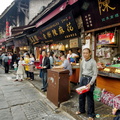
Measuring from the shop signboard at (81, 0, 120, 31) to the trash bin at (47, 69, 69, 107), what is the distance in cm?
302

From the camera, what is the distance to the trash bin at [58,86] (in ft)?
14.0

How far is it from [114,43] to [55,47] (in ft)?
19.2

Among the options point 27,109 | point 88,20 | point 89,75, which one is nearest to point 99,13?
point 88,20

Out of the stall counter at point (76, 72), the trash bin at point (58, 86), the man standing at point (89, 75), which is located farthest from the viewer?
the stall counter at point (76, 72)

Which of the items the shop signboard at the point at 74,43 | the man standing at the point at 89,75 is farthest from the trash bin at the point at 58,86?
the shop signboard at the point at 74,43

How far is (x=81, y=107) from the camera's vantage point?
354 centimetres

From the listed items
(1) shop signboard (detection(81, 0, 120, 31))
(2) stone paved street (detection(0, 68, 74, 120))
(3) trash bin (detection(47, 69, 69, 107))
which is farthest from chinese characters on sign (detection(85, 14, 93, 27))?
(2) stone paved street (detection(0, 68, 74, 120))

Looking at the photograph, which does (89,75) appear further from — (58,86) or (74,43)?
(74,43)

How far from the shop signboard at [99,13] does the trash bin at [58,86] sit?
3.02 metres

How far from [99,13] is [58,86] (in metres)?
3.89

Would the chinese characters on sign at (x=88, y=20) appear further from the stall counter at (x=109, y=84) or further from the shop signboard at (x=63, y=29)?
the stall counter at (x=109, y=84)

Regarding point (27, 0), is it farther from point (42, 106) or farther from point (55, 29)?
point (42, 106)

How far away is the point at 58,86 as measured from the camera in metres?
4.24

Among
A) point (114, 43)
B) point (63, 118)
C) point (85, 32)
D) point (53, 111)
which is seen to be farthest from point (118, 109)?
point (85, 32)
